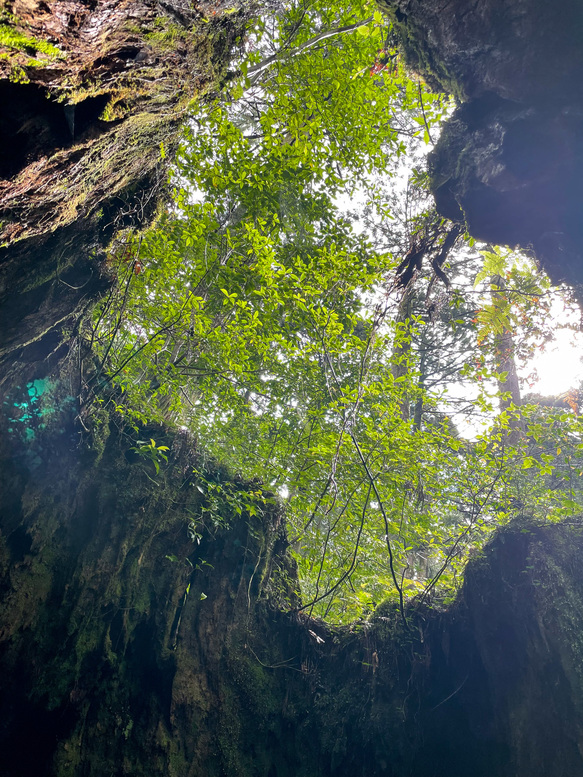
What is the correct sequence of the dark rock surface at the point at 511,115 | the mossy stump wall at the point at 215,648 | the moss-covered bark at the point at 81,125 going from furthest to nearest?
the dark rock surface at the point at 511,115 < the mossy stump wall at the point at 215,648 < the moss-covered bark at the point at 81,125

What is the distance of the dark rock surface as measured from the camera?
4219mm

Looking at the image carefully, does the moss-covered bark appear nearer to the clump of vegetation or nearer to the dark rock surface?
the clump of vegetation

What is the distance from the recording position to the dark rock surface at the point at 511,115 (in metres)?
4.22

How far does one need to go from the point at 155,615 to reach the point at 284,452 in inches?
117

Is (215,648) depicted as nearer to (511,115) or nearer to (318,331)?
(318,331)

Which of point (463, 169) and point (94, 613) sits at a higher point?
point (463, 169)

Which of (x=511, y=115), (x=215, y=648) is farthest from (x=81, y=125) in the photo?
(x=511, y=115)

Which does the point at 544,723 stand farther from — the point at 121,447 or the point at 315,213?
the point at 315,213

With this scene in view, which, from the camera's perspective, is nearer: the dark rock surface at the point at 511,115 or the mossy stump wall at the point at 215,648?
the mossy stump wall at the point at 215,648

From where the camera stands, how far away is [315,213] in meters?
7.39

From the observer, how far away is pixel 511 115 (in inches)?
193

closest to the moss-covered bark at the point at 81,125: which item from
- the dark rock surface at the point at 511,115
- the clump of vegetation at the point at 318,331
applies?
the clump of vegetation at the point at 318,331

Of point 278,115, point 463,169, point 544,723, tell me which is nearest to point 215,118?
point 278,115

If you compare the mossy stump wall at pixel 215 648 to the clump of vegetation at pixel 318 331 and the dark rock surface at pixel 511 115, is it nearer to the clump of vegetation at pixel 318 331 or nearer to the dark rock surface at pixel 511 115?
the clump of vegetation at pixel 318 331
